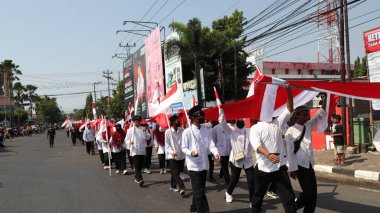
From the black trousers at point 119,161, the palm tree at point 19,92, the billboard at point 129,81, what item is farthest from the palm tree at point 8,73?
the black trousers at point 119,161

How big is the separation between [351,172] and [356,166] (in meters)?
1.01

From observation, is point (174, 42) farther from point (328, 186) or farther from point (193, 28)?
point (328, 186)

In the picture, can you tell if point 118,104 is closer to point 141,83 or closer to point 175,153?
point 141,83

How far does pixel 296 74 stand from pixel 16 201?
149 ft

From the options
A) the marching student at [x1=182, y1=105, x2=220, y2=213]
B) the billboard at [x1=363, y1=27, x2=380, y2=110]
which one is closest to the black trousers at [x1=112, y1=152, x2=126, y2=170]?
the marching student at [x1=182, y1=105, x2=220, y2=213]

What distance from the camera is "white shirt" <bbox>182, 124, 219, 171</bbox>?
6258mm

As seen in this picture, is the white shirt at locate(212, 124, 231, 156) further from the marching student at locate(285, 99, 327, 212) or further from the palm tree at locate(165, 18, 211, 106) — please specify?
the palm tree at locate(165, 18, 211, 106)

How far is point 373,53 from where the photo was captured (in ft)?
46.6

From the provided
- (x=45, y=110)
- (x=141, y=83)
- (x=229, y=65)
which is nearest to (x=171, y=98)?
(x=229, y=65)

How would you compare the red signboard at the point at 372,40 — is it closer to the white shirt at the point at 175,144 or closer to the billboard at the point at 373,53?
the billboard at the point at 373,53

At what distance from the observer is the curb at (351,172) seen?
31.1 ft

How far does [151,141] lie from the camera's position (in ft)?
42.2

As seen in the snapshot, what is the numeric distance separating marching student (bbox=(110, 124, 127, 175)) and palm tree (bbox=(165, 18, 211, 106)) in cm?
836

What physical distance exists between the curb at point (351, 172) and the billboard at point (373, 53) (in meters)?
4.16
